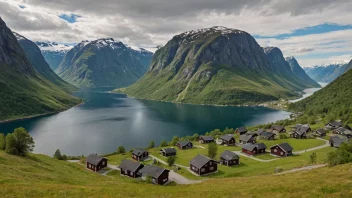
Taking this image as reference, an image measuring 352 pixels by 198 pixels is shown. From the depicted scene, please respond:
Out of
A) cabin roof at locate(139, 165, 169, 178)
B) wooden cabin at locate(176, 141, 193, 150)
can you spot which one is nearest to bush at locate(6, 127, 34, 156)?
cabin roof at locate(139, 165, 169, 178)

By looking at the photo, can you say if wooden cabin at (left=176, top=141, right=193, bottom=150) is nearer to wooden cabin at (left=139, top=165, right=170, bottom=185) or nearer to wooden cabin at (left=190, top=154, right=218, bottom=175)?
wooden cabin at (left=190, top=154, right=218, bottom=175)

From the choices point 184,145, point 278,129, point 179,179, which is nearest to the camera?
point 179,179

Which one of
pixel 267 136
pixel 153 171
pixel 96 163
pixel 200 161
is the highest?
pixel 200 161

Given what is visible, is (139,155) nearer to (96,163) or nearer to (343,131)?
(96,163)

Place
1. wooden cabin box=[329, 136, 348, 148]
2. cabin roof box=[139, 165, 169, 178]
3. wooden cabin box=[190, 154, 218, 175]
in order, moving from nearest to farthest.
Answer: cabin roof box=[139, 165, 169, 178] < wooden cabin box=[190, 154, 218, 175] < wooden cabin box=[329, 136, 348, 148]

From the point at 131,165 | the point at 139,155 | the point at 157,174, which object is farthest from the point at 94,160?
the point at 157,174

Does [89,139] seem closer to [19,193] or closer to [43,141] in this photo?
[43,141]
